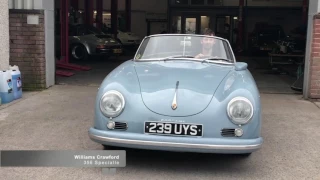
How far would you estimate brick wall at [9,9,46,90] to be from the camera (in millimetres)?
8805

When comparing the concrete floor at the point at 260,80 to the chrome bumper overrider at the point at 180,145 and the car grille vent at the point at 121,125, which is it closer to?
the chrome bumper overrider at the point at 180,145

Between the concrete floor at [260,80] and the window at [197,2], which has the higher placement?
the window at [197,2]

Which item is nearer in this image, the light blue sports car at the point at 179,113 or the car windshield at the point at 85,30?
the light blue sports car at the point at 179,113

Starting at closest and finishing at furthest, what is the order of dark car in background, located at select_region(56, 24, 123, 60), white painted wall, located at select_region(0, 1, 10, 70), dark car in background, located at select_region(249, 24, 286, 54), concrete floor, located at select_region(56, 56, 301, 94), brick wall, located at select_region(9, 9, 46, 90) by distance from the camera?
white painted wall, located at select_region(0, 1, 10, 70) < brick wall, located at select_region(9, 9, 46, 90) < concrete floor, located at select_region(56, 56, 301, 94) < dark car in background, located at select_region(56, 24, 123, 60) < dark car in background, located at select_region(249, 24, 286, 54)

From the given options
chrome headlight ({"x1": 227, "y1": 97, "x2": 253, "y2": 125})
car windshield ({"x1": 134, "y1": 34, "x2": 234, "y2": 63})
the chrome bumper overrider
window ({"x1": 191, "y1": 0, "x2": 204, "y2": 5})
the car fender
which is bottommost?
the chrome bumper overrider

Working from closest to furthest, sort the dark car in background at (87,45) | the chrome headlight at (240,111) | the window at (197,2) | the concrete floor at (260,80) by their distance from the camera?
the chrome headlight at (240,111)
the concrete floor at (260,80)
the dark car in background at (87,45)
the window at (197,2)

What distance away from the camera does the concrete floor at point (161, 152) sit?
429 centimetres

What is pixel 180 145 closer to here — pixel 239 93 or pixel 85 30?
pixel 239 93

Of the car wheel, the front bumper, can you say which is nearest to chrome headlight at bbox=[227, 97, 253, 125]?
the front bumper

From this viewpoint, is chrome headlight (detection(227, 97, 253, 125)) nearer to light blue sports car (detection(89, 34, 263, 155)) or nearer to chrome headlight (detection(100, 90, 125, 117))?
light blue sports car (detection(89, 34, 263, 155))

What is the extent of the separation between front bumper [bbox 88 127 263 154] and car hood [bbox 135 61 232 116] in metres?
0.27

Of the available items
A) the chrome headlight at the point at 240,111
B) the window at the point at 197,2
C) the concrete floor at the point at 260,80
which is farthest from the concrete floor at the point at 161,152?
the window at the point at 197,2

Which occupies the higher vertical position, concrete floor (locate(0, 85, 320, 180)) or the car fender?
the car fender

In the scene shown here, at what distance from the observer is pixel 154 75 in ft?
14.9
